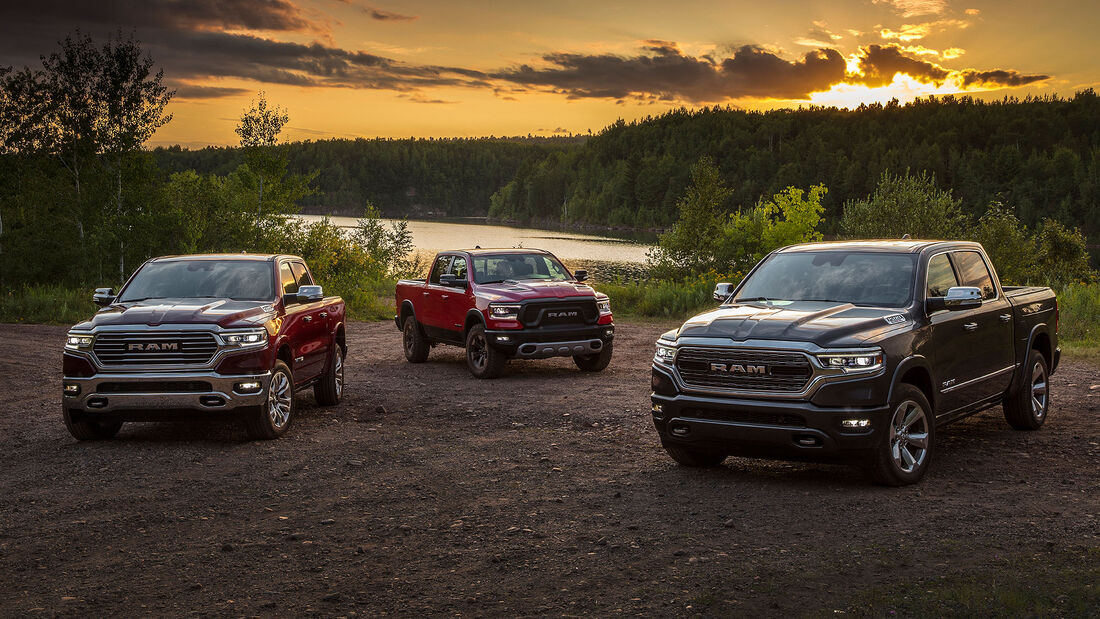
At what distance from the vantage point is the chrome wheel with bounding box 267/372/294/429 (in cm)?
998

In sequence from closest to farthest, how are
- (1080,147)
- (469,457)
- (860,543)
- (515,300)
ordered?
(860,543) → (469,457) → (515,300) → (1080,147)

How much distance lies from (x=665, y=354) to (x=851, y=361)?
1539 millimetres

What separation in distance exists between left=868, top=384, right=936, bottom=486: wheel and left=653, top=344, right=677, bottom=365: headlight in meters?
1.74

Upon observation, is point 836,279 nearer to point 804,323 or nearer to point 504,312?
point 804,323

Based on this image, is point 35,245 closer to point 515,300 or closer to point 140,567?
point 515,300

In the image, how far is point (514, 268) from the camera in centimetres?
1590

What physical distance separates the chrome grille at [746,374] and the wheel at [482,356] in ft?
23.3

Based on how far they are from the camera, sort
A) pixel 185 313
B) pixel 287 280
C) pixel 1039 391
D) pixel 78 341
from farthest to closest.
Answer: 1. pixel 287 280
2. pixel 1039 391
3. pixel 185 313
4. pixel 78 341

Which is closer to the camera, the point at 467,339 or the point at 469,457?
the point at 469,457

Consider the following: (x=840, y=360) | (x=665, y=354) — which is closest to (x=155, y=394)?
(x=665, y=354)

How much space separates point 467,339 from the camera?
15.3 metres

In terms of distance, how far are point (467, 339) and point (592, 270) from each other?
49.2 metres

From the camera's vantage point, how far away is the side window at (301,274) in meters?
11.9

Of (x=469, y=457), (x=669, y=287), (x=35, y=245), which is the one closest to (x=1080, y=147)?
(x=669, y=287)
